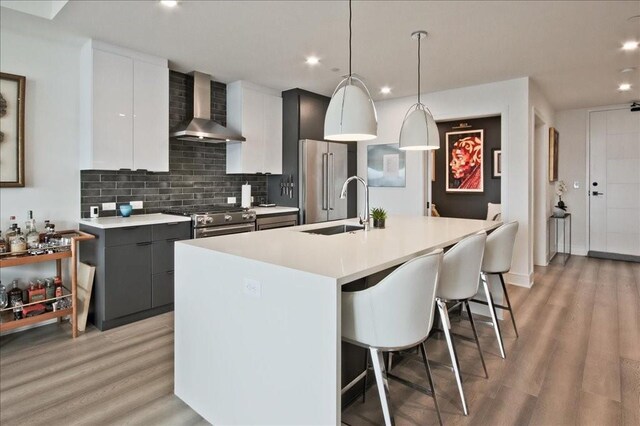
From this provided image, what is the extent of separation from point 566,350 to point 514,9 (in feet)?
8.36

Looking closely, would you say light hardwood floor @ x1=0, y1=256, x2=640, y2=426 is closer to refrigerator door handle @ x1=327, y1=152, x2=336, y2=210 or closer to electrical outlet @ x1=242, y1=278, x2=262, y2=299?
electrical outlet @ x1=242, y1=278, x2=262, y2=299

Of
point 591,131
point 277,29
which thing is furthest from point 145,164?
point 591,131

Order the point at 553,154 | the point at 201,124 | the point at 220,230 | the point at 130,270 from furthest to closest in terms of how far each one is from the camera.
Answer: the point at 553,154
the point at 201,124
the point at 220,230
the point at 130,270

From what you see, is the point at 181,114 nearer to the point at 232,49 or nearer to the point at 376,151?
the point at 232,49

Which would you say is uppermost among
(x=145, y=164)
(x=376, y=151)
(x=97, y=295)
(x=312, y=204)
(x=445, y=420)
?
(x=376, y=151)

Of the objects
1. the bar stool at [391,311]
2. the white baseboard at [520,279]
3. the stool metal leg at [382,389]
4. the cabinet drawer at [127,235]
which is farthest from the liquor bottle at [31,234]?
the white baseboard at [520,279]

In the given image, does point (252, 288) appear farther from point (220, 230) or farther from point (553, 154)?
point (553, 154)

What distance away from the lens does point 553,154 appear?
6.03 m

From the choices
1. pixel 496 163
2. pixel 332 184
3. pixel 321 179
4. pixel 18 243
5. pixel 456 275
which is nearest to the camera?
pixel 456 275

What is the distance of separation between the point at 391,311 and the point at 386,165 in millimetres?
4423

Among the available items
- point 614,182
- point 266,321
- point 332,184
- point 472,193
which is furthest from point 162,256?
point 614,182

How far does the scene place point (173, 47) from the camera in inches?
139

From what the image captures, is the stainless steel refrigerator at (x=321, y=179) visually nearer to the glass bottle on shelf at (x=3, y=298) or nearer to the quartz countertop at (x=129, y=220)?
the quartz countertop at (x=129, y=220)

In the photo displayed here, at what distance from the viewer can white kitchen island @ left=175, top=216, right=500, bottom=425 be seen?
1.43m
